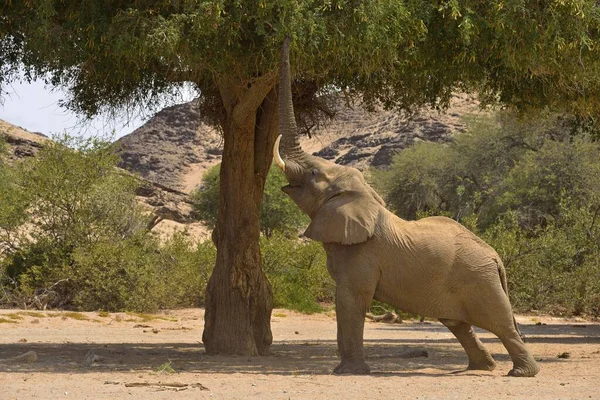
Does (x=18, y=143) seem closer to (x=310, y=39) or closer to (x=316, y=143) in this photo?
(x=316, y=143)

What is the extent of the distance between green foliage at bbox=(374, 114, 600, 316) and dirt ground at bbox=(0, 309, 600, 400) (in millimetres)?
3917

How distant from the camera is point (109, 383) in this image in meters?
10.2

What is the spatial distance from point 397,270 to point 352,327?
0.78 m

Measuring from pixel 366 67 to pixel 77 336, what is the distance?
9.14m

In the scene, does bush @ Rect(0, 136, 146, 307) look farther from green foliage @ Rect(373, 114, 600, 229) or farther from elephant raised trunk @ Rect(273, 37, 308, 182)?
elephant raised trunk @ Rect(273, 37, 308, 182)

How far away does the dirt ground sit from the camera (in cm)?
977

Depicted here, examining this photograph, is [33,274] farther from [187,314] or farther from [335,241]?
[335,241]

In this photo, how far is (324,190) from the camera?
38.4 ft

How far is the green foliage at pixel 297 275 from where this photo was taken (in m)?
27.5

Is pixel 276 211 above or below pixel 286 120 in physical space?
above

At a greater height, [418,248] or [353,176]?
[353,176]

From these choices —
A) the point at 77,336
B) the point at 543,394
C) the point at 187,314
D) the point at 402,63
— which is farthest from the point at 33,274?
the point at 543,394

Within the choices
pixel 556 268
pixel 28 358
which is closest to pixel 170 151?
pixel 556 268

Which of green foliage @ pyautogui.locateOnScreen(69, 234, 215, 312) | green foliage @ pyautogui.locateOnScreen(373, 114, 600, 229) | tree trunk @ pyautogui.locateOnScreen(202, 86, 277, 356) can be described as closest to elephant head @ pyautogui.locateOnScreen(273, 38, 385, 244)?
tree trunk @ pyautogui.locateOnScreen(202, 86, 277, 356)
